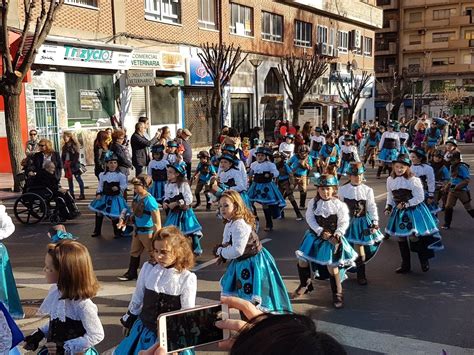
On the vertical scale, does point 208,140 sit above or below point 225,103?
below

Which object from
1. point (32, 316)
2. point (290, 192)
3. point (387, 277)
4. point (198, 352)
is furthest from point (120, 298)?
point (290, 192)

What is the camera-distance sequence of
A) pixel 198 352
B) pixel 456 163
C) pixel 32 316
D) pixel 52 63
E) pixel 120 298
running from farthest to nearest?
pixel 52 63, pixel 456 163, pixel 120 298, pixel 32 316, pixel 198 352

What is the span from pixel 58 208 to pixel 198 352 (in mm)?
7041

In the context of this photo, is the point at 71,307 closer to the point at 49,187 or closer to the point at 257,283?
the point at 257,283

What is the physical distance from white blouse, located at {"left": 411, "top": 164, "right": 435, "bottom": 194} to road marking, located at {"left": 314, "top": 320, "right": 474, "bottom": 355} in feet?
14.0

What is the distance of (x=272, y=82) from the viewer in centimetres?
3188

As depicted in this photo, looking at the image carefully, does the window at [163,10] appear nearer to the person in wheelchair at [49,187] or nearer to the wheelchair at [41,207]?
the person in wheelchair at [49,187]

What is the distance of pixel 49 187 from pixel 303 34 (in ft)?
85.6

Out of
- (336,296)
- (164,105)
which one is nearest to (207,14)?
(164,105)

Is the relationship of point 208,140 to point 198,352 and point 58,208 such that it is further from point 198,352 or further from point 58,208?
point 198,352

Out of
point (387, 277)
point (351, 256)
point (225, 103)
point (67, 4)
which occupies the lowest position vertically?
point (387, 277)

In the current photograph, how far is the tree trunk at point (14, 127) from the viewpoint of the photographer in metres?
14.1

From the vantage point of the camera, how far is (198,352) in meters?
5.21

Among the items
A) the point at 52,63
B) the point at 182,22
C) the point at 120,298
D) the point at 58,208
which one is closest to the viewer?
the point at 120,298
